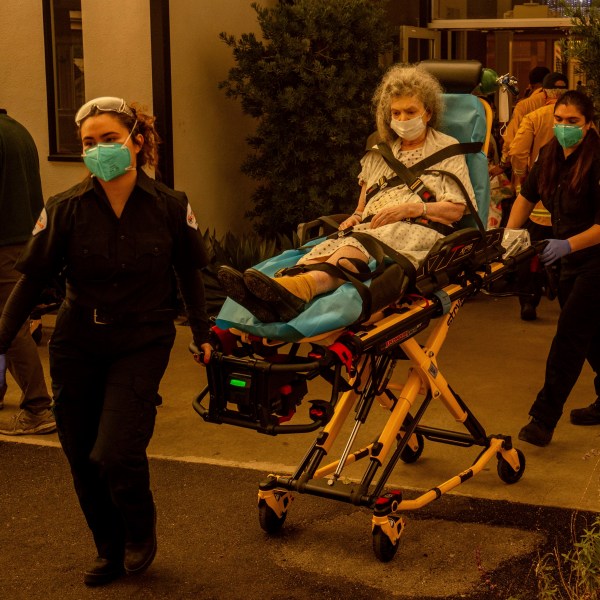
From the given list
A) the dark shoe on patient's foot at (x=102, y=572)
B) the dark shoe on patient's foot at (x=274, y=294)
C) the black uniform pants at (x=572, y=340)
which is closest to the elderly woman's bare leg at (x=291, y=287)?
the dark shoe on patient's foot at (x=274, y=294)

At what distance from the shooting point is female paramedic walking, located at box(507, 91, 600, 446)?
246 inches

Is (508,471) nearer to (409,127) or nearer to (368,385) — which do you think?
(368,385)

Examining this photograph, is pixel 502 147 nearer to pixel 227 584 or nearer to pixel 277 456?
pixel 277 456

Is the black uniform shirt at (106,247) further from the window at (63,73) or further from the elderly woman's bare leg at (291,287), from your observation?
the window at (63,73)

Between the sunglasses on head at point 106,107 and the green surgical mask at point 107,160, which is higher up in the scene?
the sunglasses on head at point 106,107

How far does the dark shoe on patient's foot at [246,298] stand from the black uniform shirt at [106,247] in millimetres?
278

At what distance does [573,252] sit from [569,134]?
0.62m

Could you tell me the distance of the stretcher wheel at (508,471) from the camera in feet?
18.8

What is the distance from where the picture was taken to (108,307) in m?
4.50

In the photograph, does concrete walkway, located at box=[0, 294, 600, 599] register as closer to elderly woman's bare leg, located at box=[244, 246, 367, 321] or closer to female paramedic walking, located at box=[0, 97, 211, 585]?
female paramedic walking, located at box=[0, 97, 211, 585]

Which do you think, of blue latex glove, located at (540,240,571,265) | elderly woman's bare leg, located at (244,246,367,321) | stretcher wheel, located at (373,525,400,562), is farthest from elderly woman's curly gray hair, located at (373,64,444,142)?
stretcher wheel, located at (373,525,400,562)

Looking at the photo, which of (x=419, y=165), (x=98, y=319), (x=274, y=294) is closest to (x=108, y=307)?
(x=98, y=319)

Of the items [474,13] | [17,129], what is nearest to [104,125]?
[17,129]

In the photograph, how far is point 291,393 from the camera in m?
4.52
